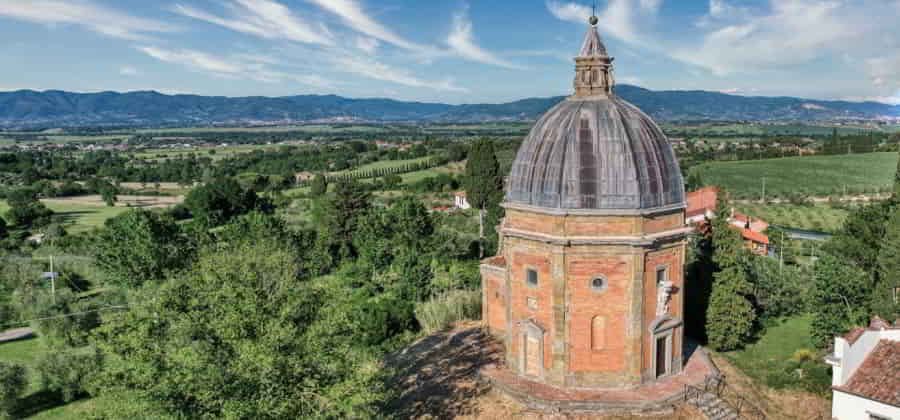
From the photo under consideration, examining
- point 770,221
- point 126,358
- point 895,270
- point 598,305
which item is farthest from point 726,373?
point 770,221

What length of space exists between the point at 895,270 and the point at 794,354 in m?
7.80

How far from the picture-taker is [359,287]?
53.0 meters

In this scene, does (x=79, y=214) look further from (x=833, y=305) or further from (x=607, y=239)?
(x=833, y=305)

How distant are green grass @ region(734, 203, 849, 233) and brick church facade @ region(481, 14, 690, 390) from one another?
6470cm

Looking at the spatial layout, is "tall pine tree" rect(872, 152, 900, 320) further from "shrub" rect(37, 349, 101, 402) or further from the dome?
"shrub" rect(37, 349, 101, 402)

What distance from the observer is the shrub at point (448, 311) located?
126 ft

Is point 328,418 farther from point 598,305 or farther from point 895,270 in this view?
point 895,270

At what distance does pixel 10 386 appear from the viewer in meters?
32.6

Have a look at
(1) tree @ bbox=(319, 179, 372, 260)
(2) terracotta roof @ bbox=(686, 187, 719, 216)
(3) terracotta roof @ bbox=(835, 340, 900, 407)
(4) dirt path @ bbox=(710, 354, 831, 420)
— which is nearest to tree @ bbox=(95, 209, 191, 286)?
(1) tree @ bbox=(319, 179, 372, 260)

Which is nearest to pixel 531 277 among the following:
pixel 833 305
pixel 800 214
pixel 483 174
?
pixel 833 305

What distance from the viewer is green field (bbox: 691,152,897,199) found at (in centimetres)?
10325

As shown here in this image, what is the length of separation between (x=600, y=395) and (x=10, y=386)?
96.7 feet

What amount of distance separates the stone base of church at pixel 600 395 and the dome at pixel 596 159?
7.40 metres

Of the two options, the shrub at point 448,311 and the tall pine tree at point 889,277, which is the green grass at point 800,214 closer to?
the tall pine tree at point 889,277
